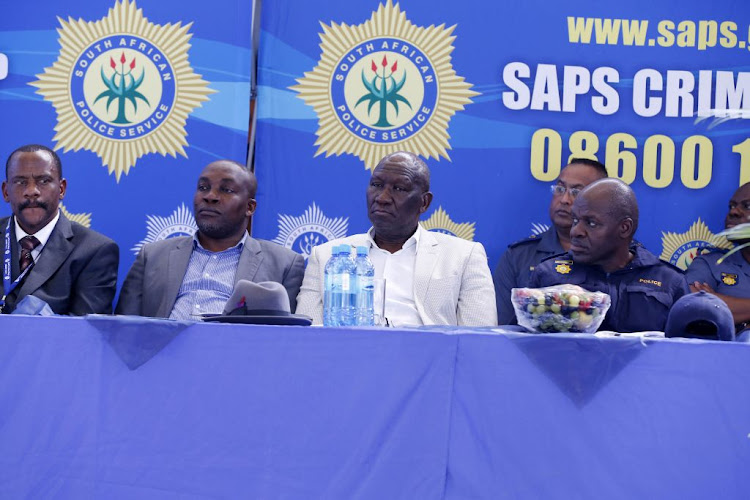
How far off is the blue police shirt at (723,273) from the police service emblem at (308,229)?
151cm

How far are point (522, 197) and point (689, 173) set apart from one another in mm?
763

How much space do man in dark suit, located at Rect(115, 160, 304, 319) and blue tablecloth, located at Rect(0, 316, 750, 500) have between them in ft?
4.51

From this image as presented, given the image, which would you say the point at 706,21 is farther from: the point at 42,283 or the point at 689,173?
the point at 42,283

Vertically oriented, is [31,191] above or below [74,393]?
above

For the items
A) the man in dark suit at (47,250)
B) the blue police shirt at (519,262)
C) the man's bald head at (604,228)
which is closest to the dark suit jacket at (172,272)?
the man in dark suit at (47,250)

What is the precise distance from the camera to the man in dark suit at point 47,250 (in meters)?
3.29

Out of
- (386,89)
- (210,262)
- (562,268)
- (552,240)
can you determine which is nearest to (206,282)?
(210,262)

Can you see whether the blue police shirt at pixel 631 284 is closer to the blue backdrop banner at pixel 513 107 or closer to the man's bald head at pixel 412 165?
the man's bald head at pixel 412 165

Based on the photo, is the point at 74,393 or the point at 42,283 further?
the point at 42,283

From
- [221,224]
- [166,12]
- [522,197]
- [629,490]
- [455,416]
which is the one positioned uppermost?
[166,12]

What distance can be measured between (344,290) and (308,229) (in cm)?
141

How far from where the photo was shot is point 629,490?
1.85m

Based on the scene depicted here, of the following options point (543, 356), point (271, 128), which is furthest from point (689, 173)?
point (543, 356)

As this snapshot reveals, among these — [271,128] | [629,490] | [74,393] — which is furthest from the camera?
[271,128]
